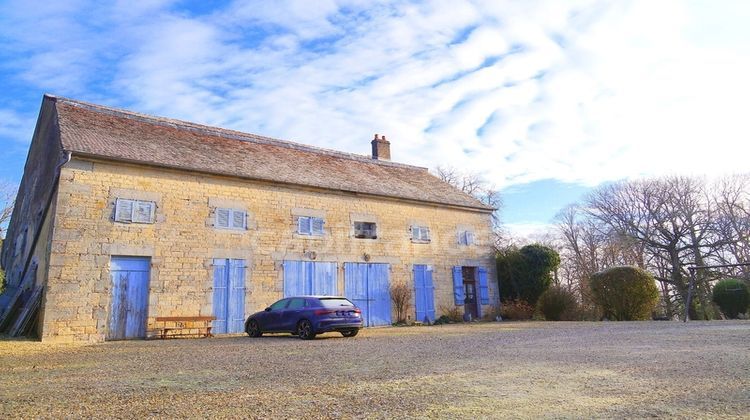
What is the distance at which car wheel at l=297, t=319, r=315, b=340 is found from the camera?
1159 centimetres

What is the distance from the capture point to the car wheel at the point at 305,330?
38.0 ft

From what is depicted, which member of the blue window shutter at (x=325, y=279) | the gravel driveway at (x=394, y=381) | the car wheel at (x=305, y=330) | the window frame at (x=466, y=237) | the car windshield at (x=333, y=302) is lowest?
the gravel driveway at (x=394, y=381)

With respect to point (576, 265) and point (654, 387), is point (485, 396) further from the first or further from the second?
point (576, 265)

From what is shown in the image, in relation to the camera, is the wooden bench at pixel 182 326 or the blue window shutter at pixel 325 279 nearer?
the wooden bench at pixel 182 326

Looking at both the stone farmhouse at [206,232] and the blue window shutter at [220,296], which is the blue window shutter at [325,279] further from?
the blue window shutter at [220,296]

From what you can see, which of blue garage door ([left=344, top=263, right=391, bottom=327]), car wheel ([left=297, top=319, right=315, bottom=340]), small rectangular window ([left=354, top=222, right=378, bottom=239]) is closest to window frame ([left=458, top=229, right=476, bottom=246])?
blue garage door ([left=344, top=263, right=391, bottom=327])

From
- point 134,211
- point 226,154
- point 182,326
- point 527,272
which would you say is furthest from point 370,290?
point 134,211

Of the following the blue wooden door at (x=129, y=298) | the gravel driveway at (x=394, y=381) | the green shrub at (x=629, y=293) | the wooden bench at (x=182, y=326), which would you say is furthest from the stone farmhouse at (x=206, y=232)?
the green shrub at (x=629, y=293)

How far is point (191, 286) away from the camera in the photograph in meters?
13.7

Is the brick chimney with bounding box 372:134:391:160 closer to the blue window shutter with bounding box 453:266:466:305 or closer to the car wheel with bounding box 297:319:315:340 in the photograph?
the blue window shutter with bounding box 453:266:466:305

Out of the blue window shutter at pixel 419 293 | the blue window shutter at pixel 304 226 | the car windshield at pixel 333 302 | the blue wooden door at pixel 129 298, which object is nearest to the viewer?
the car windshield at pixel 333 302

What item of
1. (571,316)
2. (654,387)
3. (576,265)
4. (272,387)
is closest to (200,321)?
(272,387)

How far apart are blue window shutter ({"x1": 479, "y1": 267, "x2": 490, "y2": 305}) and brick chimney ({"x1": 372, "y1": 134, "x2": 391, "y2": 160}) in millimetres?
7147

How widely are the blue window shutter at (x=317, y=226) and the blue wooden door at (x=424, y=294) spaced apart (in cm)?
419
